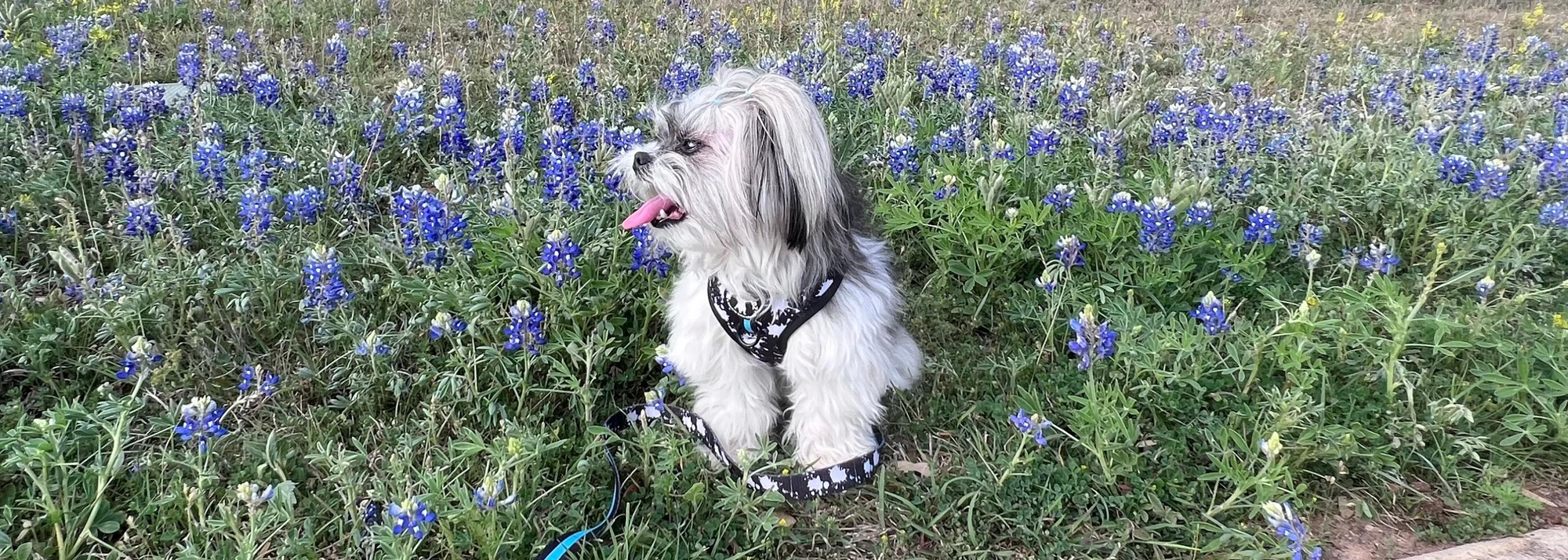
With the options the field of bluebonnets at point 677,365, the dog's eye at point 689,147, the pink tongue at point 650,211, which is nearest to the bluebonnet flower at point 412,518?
the field of bluebonnets at point 677,365

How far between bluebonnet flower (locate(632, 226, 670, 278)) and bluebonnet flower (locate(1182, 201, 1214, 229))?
1.89 meters

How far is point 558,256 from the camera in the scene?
2480 mm

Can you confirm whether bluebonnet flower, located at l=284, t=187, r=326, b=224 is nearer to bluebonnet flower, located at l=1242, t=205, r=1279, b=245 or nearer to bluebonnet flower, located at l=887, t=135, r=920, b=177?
bluebonnet flower, located at l=887, t=135, r=920, b=177

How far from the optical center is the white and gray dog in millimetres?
2066

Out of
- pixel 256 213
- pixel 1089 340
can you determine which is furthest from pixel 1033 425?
pixel 256 213

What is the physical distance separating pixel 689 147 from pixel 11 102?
10.5 ft

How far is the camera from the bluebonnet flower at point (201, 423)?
1922 millimetres

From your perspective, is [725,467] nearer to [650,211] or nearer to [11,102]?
[650,211]

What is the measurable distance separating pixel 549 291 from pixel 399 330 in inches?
23.9

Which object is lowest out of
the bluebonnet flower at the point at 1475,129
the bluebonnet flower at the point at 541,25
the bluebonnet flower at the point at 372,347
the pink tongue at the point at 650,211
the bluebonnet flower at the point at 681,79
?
the bluebonnet flower at the point at 541,25

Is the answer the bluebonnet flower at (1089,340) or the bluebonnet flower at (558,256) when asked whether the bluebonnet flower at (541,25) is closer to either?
the bluebonnet flower at (558,256)

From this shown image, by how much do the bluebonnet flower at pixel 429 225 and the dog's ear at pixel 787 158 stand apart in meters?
1.04

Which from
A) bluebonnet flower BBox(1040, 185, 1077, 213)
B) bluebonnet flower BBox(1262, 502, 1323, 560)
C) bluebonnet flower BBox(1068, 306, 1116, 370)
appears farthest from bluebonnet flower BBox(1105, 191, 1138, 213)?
bluebonnet flower BBox(1262, 502, 1323, 560)

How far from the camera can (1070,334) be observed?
3.00m
